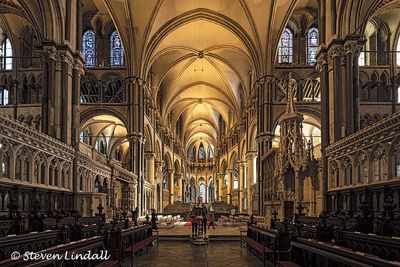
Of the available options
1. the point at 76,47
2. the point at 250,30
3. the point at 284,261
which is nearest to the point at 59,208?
the point at 76,47

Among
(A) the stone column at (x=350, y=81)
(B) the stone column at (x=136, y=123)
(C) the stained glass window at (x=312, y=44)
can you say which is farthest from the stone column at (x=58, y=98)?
(C) the stained glass window at (x=312, y=44)

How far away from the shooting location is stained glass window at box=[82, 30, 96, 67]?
116ft

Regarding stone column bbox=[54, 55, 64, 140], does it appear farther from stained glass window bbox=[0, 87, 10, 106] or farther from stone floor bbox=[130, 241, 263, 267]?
stained glass window bbox=[0, 87, 10, 106]

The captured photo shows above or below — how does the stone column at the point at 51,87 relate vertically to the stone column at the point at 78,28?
below

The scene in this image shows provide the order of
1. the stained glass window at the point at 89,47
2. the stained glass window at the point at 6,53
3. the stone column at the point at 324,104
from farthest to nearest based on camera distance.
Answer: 1. the stained glass window at the point at 89,47
2. the stained glass window at the point at 6,53
3. the stone column at the point at 324,104

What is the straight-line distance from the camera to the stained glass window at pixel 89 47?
35.2 meters

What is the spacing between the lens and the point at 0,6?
26.8 meters

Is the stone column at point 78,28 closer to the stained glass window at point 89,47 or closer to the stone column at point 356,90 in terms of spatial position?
the stone column at point 356,90

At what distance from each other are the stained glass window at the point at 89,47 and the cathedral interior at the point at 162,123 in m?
0.07

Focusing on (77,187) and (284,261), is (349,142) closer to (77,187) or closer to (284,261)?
(284,261)

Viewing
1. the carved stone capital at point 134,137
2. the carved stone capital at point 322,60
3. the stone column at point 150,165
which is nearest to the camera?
the carved stone capital at point 322,60

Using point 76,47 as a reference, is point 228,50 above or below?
above

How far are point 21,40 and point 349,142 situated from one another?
23.6 meters

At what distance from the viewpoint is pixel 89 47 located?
35406 millimetres
